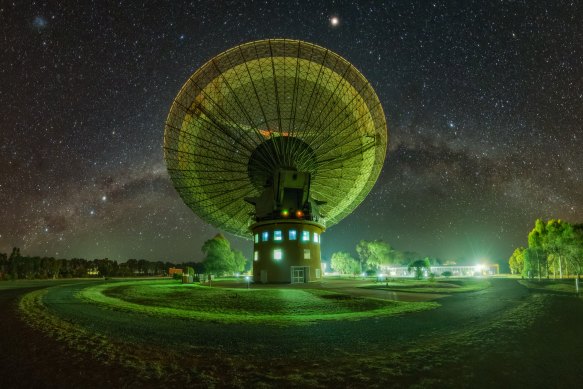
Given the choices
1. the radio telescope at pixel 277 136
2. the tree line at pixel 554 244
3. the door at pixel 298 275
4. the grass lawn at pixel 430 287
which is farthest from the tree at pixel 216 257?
the tree line at pixel 554 244

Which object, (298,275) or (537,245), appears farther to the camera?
(537,245)

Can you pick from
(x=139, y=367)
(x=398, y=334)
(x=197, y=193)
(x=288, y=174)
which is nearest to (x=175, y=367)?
(x=139, y=367)

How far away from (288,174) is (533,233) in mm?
61187

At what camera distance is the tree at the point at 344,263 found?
127531mm

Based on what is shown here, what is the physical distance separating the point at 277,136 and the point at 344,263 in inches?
3791

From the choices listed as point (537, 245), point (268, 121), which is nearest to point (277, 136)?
point (268, 121)

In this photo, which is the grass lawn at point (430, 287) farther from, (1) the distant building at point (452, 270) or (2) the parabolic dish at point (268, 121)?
(1) the distant building at point (452, 270)

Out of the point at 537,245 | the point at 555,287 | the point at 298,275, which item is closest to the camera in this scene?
the point at 555,287

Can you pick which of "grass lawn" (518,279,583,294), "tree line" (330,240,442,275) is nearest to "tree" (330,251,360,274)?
"tree line" (330,240,442,275)

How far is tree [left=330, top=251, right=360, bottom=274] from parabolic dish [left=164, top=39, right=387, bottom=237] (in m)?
86.5

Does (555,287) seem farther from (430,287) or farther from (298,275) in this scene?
(298,275)

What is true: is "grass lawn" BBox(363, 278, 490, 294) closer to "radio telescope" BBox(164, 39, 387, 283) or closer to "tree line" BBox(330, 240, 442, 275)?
"radio telescope" BBox(164, 39, 387, 283)

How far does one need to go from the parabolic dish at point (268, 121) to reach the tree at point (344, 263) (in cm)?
8655

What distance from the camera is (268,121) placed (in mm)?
41094
